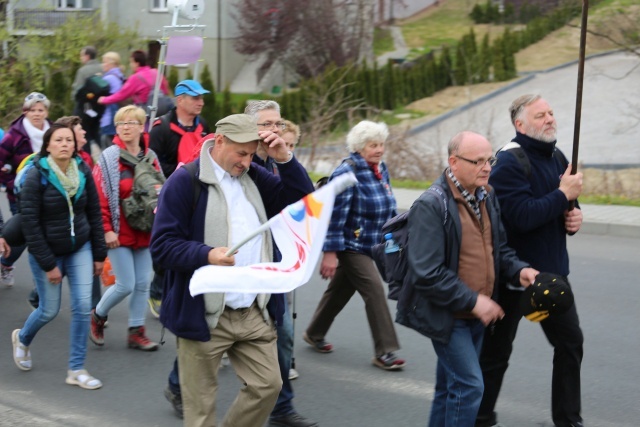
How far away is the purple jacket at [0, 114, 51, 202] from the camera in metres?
8.73

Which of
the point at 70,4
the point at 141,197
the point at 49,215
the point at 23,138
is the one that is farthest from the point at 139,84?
the point at 70,4

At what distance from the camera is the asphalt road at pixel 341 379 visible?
5.95 meters

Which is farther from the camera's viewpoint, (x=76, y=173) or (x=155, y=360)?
(x=155, y=360)

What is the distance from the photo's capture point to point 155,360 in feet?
23.3

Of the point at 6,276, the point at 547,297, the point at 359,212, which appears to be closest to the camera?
the point at 547,297

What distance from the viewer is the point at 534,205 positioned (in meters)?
5.07

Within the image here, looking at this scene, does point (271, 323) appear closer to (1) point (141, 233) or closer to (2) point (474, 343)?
(2) point (474, 343)

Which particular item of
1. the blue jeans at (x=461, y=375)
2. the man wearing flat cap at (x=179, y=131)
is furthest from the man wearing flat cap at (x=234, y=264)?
the man wearing flat cap at (x=179, y=131)

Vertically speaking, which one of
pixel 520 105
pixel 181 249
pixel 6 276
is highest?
pixel 520 105

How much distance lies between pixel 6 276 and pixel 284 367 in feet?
14.5

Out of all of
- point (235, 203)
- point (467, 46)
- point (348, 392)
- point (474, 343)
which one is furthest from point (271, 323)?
point (467, 46)

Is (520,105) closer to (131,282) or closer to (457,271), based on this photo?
(457,271)

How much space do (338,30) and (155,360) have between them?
3101 centimetres

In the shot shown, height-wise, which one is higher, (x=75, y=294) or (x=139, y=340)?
(x=75, y=294)
